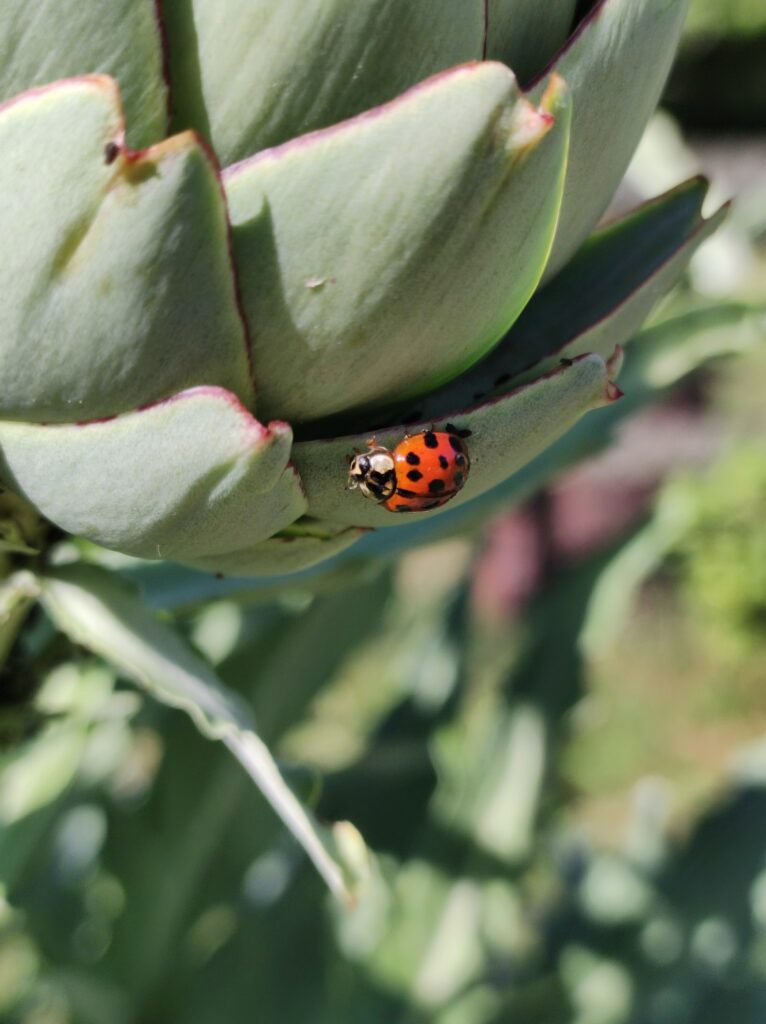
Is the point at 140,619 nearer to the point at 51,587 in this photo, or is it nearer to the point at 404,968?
the point at 51,587

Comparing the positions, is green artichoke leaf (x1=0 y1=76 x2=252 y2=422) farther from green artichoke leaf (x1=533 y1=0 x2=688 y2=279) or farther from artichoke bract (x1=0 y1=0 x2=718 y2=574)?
green artichoke leaf (x1=533 y1=0 x2=688 y2=279)

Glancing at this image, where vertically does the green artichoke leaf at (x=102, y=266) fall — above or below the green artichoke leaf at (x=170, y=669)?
above

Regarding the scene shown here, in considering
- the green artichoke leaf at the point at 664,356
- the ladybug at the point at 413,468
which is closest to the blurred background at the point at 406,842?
the green artichoke leaf at the point at 664,356

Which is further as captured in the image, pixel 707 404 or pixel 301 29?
pixel 707 404

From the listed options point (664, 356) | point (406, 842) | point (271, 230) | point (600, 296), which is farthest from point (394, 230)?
point (406, 842)

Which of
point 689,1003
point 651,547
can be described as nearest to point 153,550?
point 651,547

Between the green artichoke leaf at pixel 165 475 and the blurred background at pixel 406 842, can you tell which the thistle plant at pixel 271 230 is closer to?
the green artichoke leaf at pixel 165 475
